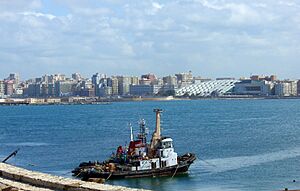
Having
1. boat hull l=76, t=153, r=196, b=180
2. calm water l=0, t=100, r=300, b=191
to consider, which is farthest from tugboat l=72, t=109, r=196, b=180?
calm water l=0, t=100, r=300, b=191

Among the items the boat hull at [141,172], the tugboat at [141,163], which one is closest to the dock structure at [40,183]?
the boat hull at [141,172]

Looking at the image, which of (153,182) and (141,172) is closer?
(153,182)

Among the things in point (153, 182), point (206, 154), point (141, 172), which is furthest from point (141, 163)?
point (206, 154)

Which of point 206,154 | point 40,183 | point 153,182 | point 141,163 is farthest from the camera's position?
point 206,154

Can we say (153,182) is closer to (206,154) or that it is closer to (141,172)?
(141,172)

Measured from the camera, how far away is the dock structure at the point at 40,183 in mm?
21125

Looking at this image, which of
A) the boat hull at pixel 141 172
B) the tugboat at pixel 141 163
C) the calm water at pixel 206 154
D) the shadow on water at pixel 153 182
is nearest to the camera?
the shadow on water at pixel 153 182

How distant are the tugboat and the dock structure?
34.0ft

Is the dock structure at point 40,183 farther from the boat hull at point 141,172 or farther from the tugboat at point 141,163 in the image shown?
the tugboat at point 141,163

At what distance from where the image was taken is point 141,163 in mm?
36781

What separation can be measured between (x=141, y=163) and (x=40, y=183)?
1436cm

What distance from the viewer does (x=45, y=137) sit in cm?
7262

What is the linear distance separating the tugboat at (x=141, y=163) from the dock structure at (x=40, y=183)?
1037 centimetres

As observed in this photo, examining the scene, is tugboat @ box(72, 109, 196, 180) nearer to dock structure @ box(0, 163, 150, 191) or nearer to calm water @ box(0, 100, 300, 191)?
calm water @ box(0, 100, 300, 191)
